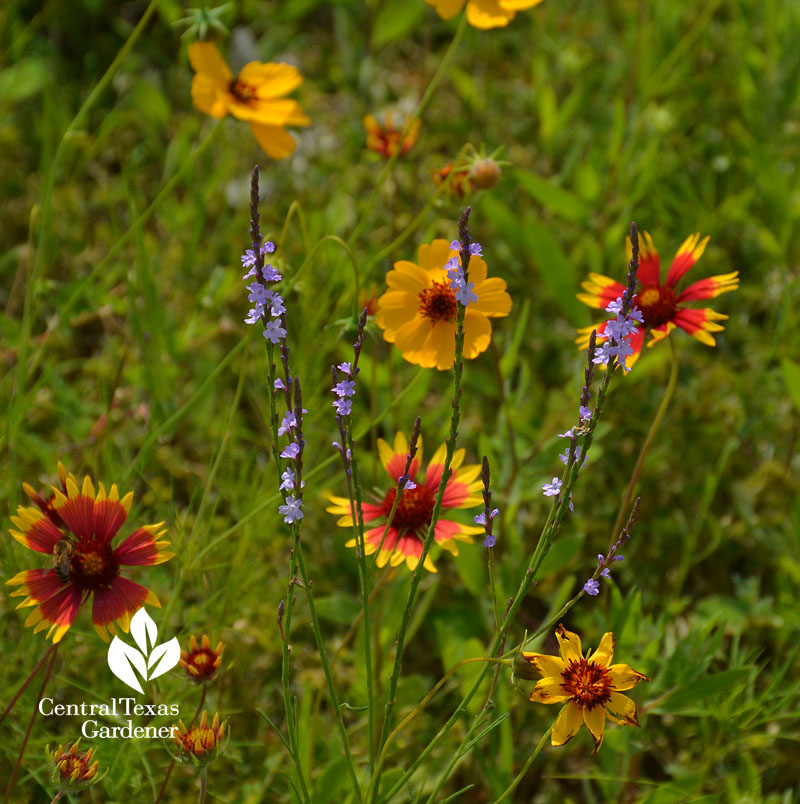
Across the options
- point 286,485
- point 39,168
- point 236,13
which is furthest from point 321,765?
point 236,13

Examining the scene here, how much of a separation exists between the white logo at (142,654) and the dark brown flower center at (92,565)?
0.08 metres

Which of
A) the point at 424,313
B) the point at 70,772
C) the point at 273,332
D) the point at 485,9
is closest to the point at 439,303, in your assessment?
the point at 424,313

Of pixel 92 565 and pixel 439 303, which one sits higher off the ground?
pixel 439 303

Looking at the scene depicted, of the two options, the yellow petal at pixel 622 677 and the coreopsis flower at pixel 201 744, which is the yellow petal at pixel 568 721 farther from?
the coreopsis flower at pixel 201 744

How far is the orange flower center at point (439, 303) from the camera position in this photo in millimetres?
1100

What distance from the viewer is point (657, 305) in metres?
1.12

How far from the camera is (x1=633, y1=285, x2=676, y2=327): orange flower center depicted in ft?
3.64

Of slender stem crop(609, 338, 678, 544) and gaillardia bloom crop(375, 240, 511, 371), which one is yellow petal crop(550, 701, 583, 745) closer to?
slender stem crop(609, 338, 678, 544)

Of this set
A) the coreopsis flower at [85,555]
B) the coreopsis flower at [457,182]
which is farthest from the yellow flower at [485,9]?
the coreopsis flower at [85,555]

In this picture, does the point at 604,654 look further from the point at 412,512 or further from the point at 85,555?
the point at 85,555

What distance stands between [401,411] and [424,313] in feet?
1.52

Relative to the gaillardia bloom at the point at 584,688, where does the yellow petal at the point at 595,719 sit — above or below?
below

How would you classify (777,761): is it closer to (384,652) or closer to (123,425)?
(384,652)

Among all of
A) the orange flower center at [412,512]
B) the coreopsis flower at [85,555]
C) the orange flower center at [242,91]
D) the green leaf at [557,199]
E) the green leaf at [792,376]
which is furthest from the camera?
the green leaf at [557,199]
